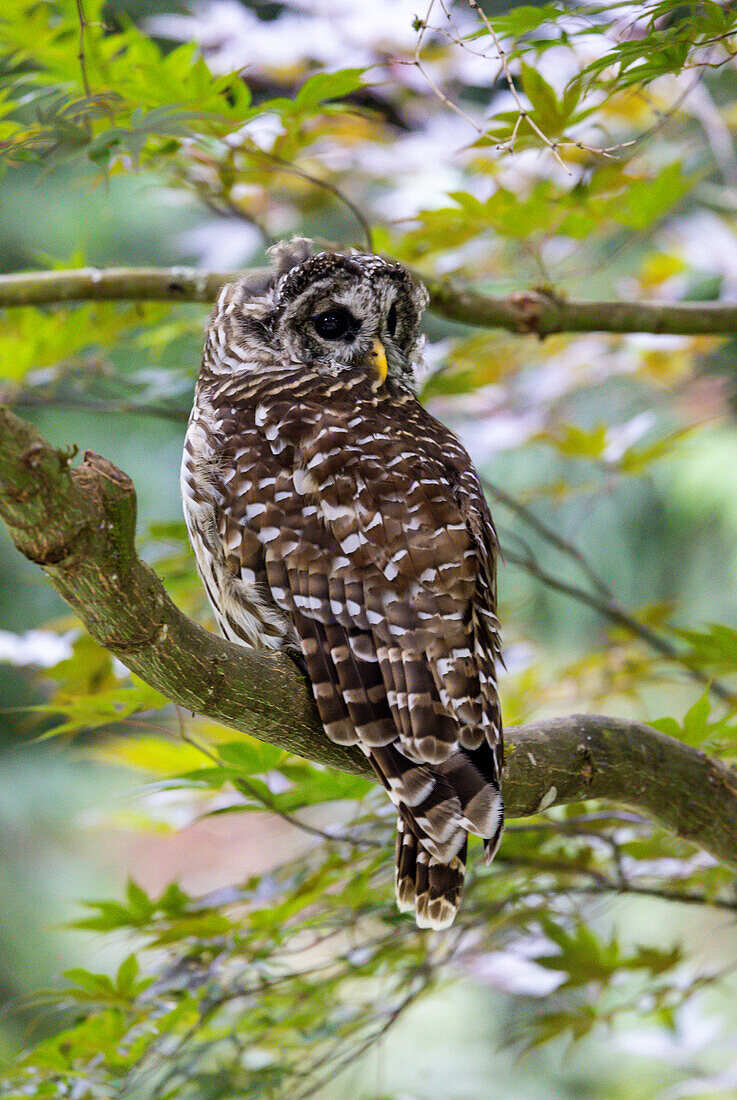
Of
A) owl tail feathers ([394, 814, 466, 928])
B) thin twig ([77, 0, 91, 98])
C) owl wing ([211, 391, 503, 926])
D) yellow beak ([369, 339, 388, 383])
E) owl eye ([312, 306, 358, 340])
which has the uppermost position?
thin twig ([77, 0, 91, 98])

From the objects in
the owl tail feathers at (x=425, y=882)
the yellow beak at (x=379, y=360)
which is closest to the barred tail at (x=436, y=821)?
the owl tail feathers at (x=425, y=882)

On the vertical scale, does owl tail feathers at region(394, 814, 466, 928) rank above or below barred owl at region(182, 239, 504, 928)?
below

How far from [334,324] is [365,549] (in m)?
0.51

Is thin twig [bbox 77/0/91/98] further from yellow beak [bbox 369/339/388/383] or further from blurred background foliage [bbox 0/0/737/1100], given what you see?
yellow beak [bbox 369/339/388/383]

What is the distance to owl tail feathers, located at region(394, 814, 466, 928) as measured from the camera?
1.26 m

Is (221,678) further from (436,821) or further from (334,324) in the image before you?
(334,324)

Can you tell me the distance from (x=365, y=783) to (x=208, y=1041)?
529 millimetres

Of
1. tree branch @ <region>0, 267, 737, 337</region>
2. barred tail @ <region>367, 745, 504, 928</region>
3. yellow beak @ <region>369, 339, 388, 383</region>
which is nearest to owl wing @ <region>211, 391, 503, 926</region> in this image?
barred tail @ <region>367, 745, 504, 928</region>

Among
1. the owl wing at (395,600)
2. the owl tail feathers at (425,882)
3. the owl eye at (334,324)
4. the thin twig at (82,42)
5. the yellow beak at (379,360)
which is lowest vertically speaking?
the owl tail feathers at (425,882)

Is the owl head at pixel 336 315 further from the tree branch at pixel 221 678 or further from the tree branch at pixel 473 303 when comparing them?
the tree branch at pixel 221 678

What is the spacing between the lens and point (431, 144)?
9.62ft

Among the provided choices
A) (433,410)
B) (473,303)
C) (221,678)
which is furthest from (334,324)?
(433,410)

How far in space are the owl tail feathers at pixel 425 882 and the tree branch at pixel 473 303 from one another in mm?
1020

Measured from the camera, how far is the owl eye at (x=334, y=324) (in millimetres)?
1697
